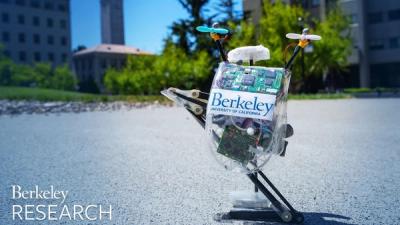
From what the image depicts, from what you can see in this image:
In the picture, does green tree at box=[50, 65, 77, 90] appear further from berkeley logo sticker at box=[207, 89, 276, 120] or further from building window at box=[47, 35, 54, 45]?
berkeley logo sticker at box=[207, 89, 276, 120]

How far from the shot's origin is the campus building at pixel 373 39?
42.5m

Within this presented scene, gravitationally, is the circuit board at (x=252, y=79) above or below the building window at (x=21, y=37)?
below

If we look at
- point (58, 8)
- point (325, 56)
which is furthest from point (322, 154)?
point (58, 8)

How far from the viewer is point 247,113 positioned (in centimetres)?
249

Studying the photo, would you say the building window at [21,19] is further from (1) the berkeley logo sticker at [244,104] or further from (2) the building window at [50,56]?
(1) the berkeley logo sticker at [244,104]

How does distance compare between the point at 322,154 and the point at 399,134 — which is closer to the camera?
the point at 322,154

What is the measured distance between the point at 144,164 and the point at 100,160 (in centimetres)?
78

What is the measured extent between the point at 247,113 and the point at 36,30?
241ft

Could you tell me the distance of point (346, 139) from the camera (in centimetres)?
Result: 748

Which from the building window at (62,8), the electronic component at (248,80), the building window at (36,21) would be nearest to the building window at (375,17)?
the electronic component at (248,80)

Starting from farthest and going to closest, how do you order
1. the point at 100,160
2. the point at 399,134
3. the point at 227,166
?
the point at 399,134, the point at 100,160, the point at 227,166

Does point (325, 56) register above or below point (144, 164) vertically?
above

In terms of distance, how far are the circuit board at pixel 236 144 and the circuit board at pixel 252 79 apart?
0.26 metres

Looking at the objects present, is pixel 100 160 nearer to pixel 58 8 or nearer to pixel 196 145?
pixel 196 145
